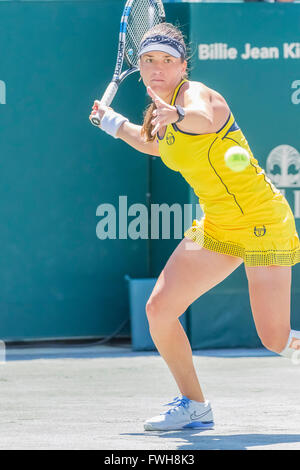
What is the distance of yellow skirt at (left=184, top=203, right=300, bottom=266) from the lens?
13.6ft

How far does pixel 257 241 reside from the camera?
4172mm

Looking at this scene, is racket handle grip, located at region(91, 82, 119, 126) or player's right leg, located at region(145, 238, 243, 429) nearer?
player's right leg, located at region(145, 238, 243, 429)

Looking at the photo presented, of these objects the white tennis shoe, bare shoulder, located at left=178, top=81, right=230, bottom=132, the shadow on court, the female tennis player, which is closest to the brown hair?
the female tennis player

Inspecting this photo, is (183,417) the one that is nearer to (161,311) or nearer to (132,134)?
(161,311)

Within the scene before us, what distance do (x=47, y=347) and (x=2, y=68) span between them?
2.15 m

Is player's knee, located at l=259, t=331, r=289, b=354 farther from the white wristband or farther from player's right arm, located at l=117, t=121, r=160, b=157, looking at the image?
the white wristband

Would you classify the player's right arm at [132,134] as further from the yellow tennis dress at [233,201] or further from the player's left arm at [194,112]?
the player's left arm at [194,112]

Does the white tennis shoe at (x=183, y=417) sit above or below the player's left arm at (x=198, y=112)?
below

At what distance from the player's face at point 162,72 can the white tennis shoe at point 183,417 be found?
145cm

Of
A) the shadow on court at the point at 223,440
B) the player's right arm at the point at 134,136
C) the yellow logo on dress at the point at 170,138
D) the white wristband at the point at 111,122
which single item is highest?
the white wristband at the point at 111,122

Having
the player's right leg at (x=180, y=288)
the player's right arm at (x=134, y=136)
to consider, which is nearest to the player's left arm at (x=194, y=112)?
the player's right arm at (x=134, y=136)

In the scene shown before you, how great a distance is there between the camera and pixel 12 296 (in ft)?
23.4

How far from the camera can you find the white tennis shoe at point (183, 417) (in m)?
4.39
